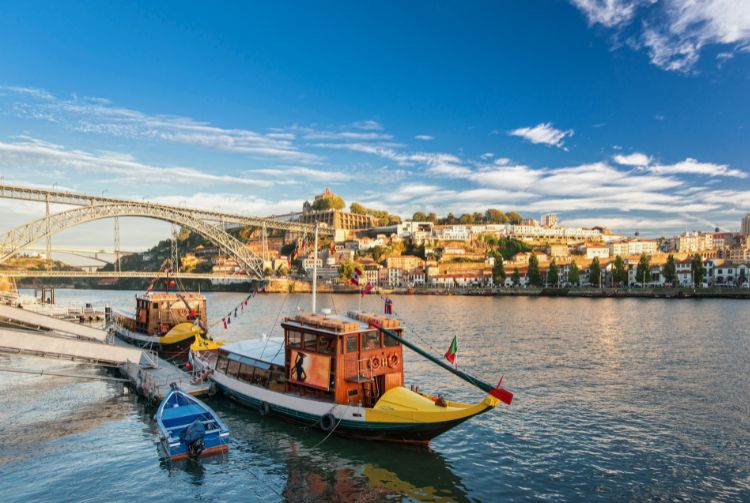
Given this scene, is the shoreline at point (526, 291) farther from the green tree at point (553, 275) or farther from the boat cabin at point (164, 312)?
the boat cabin at point (164, 312)

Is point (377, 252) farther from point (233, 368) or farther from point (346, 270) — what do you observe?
point (233, 368)

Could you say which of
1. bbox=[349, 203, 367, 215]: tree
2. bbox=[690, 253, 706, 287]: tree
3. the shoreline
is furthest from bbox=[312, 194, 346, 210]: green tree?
bbox=[690, 253, 706, 287]: tree

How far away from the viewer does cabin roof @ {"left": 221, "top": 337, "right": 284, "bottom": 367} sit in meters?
15.0

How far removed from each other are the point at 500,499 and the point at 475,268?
10735 cm

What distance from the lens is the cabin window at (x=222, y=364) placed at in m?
16.3

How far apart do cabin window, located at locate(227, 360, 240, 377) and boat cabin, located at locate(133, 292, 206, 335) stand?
34.3ft

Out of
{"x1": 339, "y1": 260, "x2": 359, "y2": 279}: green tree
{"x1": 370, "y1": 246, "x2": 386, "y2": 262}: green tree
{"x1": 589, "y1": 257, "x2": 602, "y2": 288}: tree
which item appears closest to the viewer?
A: {"x1": 589, "y1": 257, "x2": 602, "y2": 288}: tree

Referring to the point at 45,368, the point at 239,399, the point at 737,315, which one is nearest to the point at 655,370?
the point at 239,399

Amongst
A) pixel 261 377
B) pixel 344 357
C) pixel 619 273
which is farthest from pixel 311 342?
pixel 619 273

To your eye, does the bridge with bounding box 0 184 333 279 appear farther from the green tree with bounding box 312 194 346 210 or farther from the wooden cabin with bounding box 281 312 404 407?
the green tree with bounding box 312 194 346 210

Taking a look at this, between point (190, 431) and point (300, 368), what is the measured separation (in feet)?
9.66

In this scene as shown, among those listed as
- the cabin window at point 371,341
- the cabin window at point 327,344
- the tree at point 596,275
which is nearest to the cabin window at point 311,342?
the cabin window at point 327,344

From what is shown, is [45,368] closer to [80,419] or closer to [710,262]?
[80,419]

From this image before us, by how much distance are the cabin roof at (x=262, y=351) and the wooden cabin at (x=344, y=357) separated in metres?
1.91
